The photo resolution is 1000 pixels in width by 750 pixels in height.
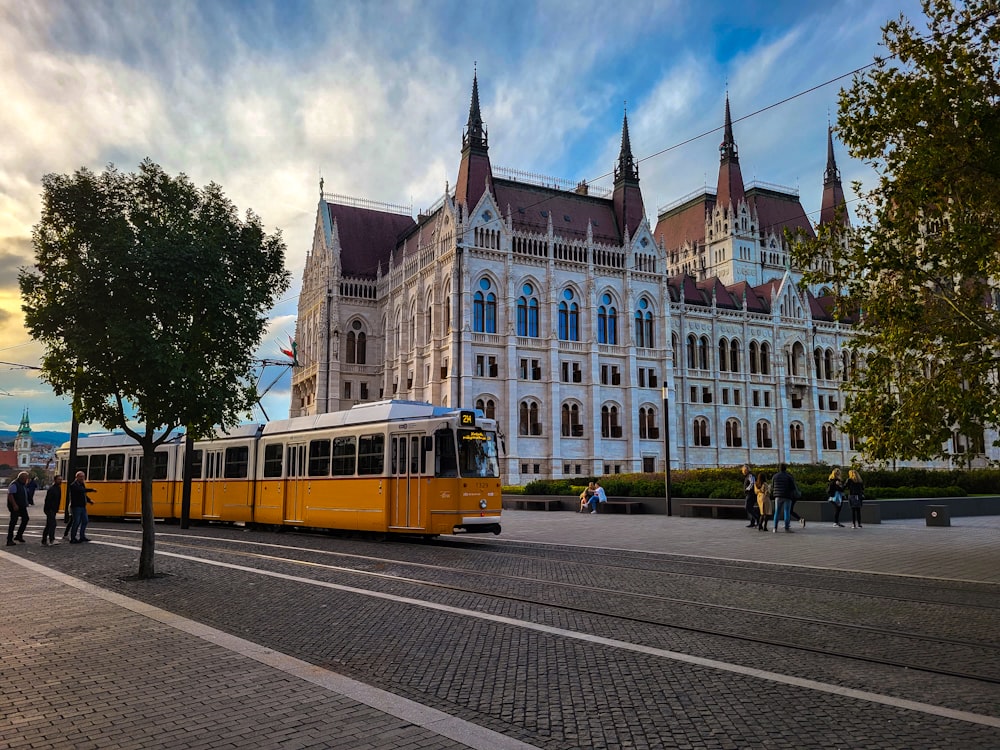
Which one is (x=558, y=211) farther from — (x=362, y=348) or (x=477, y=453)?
(x=477, y=453)

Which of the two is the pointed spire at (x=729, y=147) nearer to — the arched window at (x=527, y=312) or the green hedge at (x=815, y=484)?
the arched window at (x=527, y=312)

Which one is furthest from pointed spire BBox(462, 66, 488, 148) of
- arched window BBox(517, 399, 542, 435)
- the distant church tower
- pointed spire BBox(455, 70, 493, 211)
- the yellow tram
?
the distant church tower

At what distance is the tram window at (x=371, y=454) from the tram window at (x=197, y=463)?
9053mm

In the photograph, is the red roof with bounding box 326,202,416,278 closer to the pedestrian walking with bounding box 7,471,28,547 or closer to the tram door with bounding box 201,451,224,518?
the tram door with bounding box 201,451,224,518

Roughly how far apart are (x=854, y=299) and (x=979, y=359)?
2270mm

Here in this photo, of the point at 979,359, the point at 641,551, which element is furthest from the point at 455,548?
the point at 979,359

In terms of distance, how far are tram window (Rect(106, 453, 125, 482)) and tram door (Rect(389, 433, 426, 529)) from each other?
1444 cm

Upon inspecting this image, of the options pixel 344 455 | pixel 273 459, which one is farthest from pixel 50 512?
pixel 344 455

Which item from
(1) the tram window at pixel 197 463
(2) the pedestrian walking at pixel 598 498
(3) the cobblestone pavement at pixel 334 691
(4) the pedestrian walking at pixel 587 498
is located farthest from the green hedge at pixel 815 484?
(3) the cobblestone pavement at pixel 334 691

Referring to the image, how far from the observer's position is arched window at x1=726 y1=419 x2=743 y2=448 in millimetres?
67312

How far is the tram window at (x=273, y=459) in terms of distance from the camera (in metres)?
22.6

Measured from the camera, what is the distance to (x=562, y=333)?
58062 millimetres

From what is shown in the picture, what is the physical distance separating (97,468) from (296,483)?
38.9ft

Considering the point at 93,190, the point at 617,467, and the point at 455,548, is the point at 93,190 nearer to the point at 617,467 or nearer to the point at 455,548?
the point at 455,548
